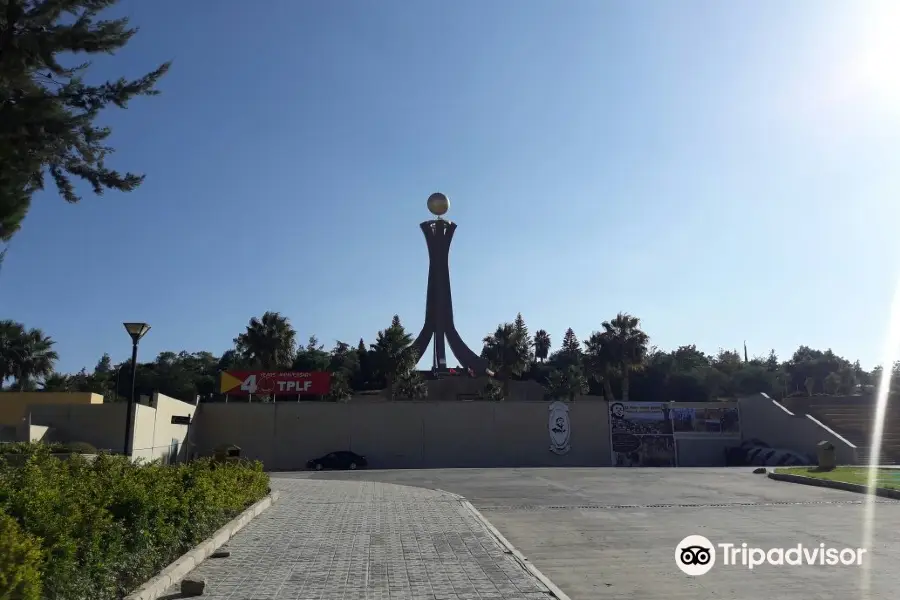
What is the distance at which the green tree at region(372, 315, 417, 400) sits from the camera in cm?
5425

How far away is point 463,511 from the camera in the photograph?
14734 millimetres

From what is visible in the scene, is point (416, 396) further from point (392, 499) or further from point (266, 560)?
point (266, 560)


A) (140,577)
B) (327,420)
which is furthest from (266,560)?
(327,420)

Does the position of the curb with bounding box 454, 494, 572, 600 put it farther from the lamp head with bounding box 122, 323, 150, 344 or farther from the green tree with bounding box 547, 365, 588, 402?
the green tree with bounding box 547, 365, 588, 402

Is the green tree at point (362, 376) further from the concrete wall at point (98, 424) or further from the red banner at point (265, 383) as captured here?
the concrete wall at point (98, 424)

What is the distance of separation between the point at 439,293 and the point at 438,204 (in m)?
10.0

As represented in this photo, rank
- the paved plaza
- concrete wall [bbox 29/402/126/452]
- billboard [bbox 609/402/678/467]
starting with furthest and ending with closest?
billboard [bbox 609/402/678/467]
concrete wall [bbox 29/402/126/452]
the paved plaza

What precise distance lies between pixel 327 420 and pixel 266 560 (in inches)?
1317

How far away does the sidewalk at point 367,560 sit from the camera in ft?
24.5

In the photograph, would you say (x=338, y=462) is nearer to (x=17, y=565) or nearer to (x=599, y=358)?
(x=599, y=358)

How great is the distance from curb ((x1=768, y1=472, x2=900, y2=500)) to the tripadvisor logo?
995cm

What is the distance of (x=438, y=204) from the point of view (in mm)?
76625

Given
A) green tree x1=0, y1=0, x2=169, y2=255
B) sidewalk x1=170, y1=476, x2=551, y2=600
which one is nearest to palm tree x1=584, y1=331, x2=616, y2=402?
sidewalk x1=170, y1=476, x2=551, y2=600

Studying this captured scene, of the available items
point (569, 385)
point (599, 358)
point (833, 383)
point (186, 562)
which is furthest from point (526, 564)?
point (833, 383)
